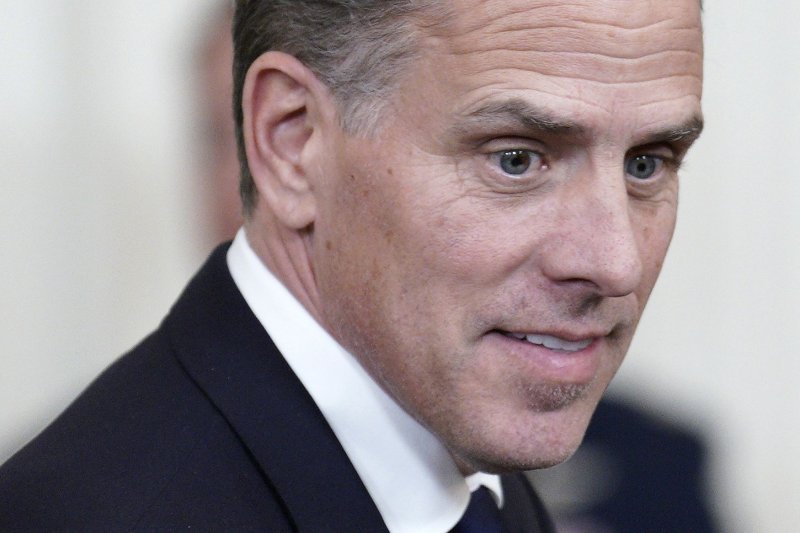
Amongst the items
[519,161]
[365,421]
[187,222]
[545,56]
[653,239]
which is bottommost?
[365,421]

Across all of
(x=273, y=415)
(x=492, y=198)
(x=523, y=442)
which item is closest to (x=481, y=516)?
(x=523, y=442)

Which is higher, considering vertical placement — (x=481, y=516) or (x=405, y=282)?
(x=405, y=282)

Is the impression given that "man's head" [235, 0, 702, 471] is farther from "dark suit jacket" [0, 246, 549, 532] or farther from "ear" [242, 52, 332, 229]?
"dark suit jacket" [0, 246, 549, 532]

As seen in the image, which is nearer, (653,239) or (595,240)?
(595,240)

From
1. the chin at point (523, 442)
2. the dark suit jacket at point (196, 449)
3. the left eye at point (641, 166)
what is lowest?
the chin at point (523, 442)

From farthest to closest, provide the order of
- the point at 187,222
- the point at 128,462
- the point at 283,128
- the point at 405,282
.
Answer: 1. the point at 187,222
2. the point at 283,128
3. the point at 405,282
4. the point at 128,462

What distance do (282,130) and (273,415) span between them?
380mm

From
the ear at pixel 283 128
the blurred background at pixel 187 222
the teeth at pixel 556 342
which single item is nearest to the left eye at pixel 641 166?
the teeth at pixel 556 342

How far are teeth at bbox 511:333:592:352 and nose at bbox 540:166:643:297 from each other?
8cm

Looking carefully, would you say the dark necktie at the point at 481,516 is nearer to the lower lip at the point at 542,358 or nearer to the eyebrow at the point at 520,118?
the lower lip at the point at 542,358

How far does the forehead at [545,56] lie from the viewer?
156cm

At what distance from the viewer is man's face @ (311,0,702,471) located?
1.57 m

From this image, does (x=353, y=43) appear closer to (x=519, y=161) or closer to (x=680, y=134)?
(x=519, y=161)

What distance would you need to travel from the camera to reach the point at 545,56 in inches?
61.8
